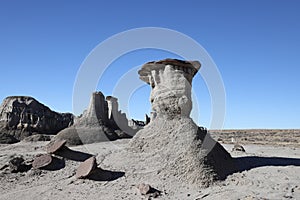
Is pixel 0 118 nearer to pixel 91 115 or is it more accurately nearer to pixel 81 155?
pixel 91 115

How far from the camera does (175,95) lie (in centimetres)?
1031

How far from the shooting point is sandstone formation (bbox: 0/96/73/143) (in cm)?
2645

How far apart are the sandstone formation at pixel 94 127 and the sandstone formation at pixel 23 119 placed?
368 inches

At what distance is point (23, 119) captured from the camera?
27.4m

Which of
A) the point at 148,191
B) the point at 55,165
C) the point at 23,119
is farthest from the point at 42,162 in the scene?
the point at 23,119

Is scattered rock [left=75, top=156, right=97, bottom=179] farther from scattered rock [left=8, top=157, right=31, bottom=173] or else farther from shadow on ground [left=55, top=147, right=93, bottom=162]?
scattered rock [left=8, top=157, right=31, bottom=173]

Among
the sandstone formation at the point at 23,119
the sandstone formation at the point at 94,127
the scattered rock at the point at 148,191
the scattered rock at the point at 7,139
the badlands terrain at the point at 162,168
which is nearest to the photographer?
the scattered rock at the point at 148,191

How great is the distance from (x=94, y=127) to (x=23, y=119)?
1230cm

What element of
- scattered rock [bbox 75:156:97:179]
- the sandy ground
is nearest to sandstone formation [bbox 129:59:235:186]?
the sandy ground

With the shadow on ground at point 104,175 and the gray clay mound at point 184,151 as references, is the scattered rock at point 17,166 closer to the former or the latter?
the shadow on ground at point 104,175

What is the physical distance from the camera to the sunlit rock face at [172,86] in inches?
404

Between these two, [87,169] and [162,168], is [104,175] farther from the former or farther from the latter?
[162,168]

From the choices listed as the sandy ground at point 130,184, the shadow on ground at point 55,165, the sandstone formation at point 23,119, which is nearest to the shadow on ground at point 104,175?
the sandy ground at point 130,184

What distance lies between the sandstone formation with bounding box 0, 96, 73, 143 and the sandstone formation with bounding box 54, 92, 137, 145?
9349 millimetres
